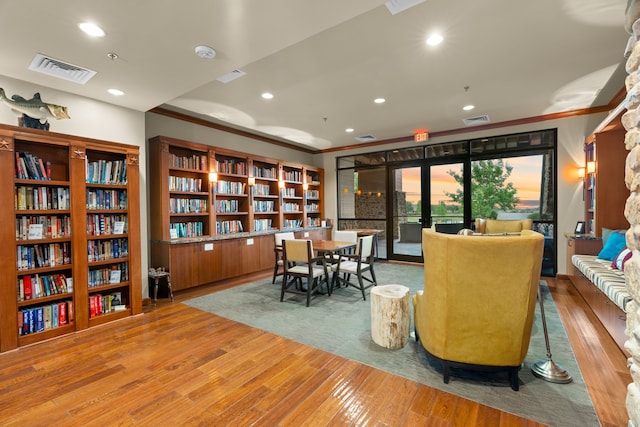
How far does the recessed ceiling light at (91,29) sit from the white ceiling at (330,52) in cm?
5

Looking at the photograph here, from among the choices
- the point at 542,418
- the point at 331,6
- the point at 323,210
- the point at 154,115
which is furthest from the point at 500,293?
the point at 323,210

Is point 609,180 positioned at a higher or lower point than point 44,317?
higher

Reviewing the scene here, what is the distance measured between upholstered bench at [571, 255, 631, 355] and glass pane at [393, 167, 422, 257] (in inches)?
122

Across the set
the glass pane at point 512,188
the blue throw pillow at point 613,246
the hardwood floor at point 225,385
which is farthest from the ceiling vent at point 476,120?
the hardwood floor at point 225,385

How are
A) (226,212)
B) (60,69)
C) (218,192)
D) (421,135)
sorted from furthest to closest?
(421,135)
(226,212)
(218,192)
(60,69)

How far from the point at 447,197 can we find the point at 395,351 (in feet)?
14.8

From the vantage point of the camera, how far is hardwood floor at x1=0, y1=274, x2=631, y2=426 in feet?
6.07

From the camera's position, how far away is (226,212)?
220 inches

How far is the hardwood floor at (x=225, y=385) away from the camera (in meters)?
1.85

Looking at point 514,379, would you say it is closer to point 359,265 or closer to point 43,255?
point 359,265

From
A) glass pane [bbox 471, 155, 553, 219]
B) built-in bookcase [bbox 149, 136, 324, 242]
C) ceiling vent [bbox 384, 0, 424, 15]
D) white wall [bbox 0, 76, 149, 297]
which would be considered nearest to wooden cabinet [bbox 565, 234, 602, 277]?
glass pane [bbox 471, 155, 553, 219]

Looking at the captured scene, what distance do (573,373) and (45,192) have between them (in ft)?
17.0

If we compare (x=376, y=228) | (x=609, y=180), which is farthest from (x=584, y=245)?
(x=376, y=228)

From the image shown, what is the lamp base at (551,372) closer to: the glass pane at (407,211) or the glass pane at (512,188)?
the glass pane at (512,188)
